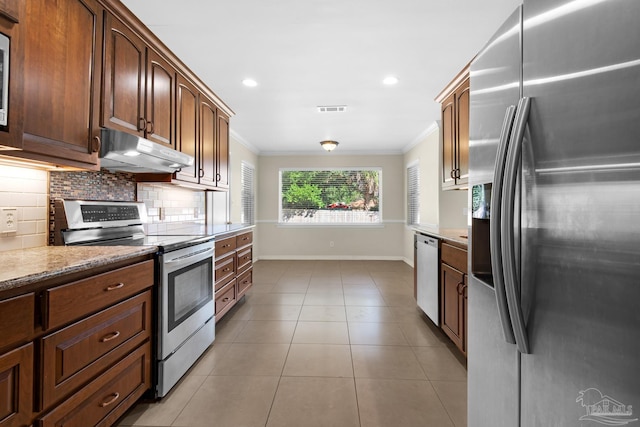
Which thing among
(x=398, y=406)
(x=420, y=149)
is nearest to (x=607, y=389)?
(x=398, y=406)

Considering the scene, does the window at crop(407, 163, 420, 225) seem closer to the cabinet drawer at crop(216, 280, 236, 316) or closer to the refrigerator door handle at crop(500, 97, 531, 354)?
the cabinet drawer at crop(216, 280, 236, 316)

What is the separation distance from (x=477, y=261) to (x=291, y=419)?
4.34 feet

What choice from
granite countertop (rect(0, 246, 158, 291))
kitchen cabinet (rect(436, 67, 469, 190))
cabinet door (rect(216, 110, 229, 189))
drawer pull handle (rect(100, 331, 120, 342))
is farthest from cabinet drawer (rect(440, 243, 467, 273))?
cabinet door (rect(216, 110, 229, 189))

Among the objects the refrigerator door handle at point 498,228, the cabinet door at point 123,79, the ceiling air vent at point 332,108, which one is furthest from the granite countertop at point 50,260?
the ceiling air vent at point 332,108

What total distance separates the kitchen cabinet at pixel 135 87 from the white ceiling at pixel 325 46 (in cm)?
20

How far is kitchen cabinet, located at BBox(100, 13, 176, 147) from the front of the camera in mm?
1970

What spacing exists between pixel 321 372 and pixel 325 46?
2483 mm

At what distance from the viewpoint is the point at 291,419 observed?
1.79 metres

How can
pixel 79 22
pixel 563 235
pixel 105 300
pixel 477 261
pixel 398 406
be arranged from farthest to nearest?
1. pixel 398 406
2. pixel 79 22
3. pixel 105 300
4. pixel 477 261
5. pixel 563 235

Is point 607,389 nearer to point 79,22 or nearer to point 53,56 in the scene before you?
point 53,56

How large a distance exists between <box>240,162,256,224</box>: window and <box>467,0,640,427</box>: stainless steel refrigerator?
548 centimetres

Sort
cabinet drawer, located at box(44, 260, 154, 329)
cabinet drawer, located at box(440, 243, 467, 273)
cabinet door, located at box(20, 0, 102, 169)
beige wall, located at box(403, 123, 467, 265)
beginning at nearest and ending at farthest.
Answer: cabinet drawer, located at box(44, 260, 154, 329)
cabinet door, located at box(20, 0, 102, 169)
cabinet drawer, located at box(440, 243, 467, 273)
beige wall, located at box(403, 123, 467, 265)

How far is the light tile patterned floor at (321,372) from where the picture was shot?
1.83 metres

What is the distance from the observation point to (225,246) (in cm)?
321
